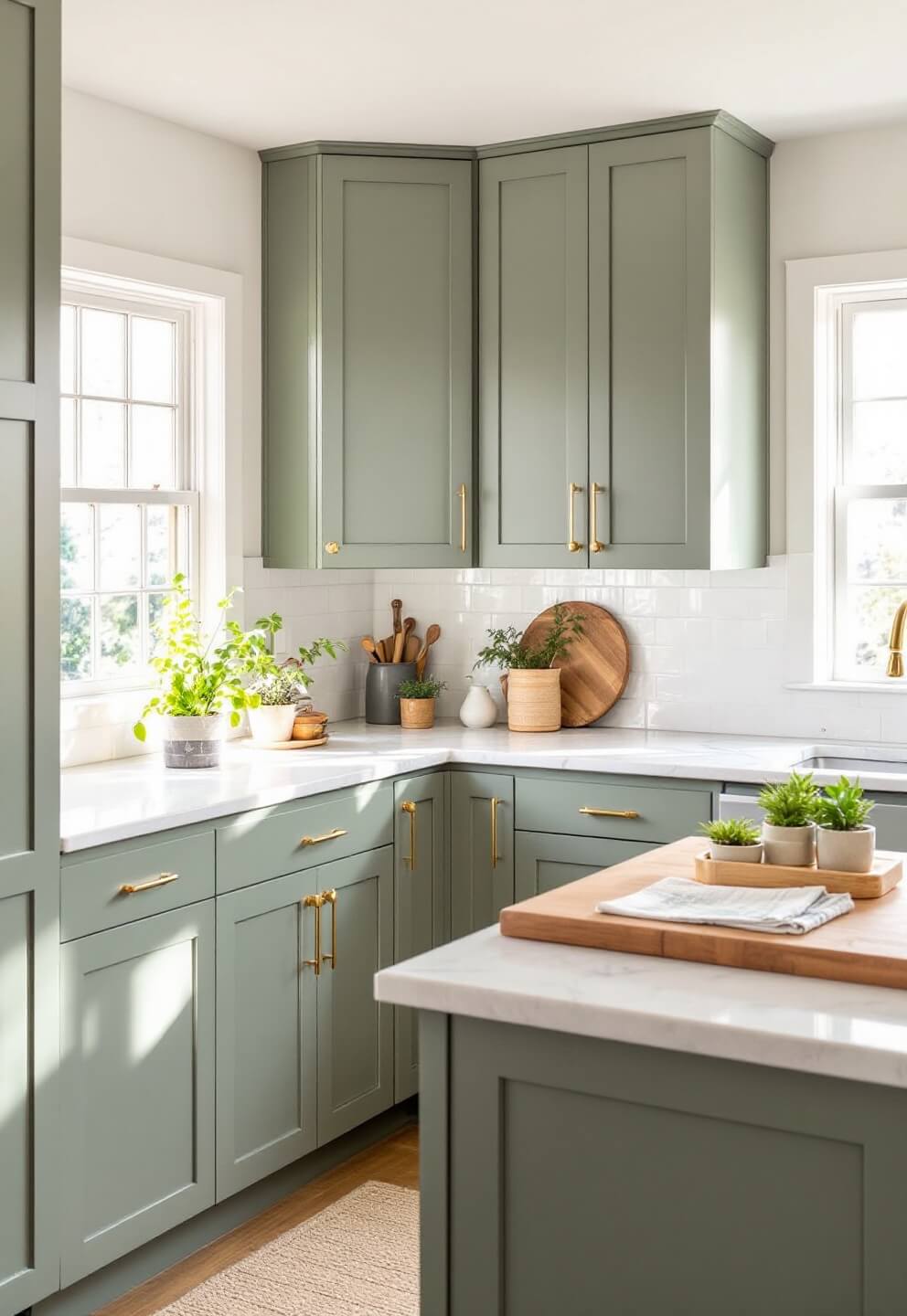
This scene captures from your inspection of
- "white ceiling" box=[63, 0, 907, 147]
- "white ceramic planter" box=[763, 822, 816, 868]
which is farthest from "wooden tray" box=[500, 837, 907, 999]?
"white ceiling" box=[63, 0, 907, 147]

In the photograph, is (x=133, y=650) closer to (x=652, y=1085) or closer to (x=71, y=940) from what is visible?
(x=71, y=940)

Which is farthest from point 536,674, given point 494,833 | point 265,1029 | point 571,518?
point 265,1029

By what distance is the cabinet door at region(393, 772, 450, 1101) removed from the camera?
3.82 meters

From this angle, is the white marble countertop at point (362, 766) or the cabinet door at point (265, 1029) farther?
the cabinet door at point (265, 1029)

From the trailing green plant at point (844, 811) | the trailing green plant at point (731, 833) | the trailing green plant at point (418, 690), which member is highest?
the trailing green plant at point (418, 690)

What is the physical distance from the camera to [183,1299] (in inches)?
119

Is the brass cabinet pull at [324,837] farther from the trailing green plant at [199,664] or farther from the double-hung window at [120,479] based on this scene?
the double-hung window at [120,479]

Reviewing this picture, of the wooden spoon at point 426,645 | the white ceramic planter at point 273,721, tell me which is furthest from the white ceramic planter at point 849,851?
the wooden spoon at point 426,645

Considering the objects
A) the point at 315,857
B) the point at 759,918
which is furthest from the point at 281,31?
the point at 759,918

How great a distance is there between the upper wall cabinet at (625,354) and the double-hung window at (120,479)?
0.90 meters

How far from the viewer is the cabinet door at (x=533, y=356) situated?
408cm

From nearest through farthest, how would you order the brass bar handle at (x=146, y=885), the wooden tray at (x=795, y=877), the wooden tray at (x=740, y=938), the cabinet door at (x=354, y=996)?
1. the wooden tray at (x=740, y=938)
2. the wooden tray at (x=795, y=877)
3. the brass bar handle at (x=146, y=885)
4. the cabinet door at (x=354, y=996)

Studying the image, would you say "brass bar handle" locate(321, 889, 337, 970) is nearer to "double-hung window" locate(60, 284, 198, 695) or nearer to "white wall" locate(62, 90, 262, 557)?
"double-hung window" locate(60, 284, 198, 695)

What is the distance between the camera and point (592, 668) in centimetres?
447
